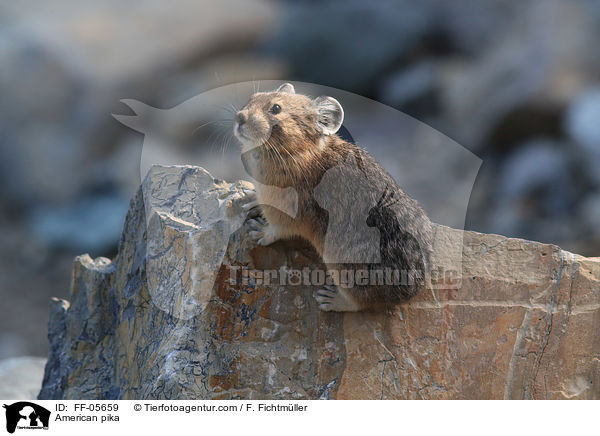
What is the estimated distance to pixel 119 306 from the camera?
4121 millimetres

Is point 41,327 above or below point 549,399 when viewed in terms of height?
above

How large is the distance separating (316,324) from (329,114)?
1.13 m

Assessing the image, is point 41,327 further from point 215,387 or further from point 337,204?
point 337,204

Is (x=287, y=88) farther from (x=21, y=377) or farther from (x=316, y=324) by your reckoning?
(x=21, y=377)

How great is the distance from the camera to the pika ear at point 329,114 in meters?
3.45

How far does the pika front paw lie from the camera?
3.46 metres

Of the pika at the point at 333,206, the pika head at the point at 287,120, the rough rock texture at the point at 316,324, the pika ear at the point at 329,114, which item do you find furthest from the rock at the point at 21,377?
the pika ear at the point at 329,114

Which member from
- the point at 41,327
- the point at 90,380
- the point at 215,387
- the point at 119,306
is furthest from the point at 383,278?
the point at 41,327

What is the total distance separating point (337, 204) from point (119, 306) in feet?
5.44

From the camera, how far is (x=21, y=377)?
5.58 meters

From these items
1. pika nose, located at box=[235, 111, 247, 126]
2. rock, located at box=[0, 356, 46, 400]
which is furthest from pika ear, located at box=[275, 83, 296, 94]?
rock, located at box=[0, 356, 46, 400]

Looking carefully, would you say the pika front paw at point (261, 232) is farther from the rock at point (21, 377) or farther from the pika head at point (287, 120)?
the rock at point (21, 377)
